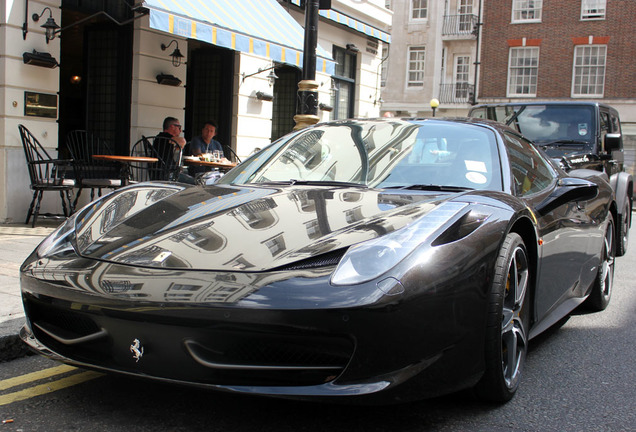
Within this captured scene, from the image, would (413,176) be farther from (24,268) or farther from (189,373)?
(24,268)

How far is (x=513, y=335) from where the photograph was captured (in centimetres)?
297

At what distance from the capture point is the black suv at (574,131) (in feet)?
28.9

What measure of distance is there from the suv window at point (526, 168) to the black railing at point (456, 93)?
31.9m

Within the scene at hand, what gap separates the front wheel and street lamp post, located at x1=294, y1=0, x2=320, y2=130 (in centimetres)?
322

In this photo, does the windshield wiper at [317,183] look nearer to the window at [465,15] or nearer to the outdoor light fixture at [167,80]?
the outdoor light fixture at [167,80]

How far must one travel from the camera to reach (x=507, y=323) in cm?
289

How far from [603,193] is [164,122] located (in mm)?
7120

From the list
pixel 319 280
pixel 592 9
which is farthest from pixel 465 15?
pixel 319 280

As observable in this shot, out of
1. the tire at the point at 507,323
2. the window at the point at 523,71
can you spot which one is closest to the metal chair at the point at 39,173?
the tire at the point at 507,323

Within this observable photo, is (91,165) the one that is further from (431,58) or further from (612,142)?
(431,58)

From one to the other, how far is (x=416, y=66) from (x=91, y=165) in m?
28.9

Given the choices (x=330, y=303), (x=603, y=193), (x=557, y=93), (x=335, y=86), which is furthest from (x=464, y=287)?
(x=557, y=93)

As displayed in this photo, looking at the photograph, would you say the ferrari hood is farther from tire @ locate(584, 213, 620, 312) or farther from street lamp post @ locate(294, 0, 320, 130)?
street lamp post @ locate(294, 0, 320, 130)

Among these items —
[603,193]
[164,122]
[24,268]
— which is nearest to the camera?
[24,268]
